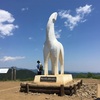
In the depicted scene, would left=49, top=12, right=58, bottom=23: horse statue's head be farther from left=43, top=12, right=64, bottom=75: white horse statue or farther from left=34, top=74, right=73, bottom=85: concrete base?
left=34, top=74, right=73, bottom=85: concrete base

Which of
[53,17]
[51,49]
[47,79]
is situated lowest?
[47,79]

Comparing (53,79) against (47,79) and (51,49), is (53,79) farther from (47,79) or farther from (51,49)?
(51,49)

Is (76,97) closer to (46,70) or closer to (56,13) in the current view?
(46,70)

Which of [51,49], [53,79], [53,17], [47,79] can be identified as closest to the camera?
[53,79]

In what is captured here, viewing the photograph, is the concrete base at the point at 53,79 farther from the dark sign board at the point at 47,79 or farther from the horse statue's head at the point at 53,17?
the horse statue's head at the point at 53,17

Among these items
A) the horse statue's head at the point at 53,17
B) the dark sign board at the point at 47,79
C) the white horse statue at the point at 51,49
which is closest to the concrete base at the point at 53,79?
the dark sign board at the point at 47,79

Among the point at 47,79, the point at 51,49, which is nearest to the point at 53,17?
the point at 51,49

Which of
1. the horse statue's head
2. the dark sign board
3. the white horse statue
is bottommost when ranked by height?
the dark sign board

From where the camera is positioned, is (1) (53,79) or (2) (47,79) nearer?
(1) (53,79)

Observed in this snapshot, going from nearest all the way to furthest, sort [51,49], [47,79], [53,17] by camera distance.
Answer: [47,79] < [51,49] < [53,17]

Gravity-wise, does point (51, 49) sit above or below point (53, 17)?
below

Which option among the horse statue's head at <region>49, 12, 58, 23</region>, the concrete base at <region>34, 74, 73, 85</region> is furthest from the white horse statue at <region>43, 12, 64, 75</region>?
the concrete base at <region>34, 74, 73, 85</region>

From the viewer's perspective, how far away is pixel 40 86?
11617mm

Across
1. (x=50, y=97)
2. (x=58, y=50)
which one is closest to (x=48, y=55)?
(x=58, y=50)
